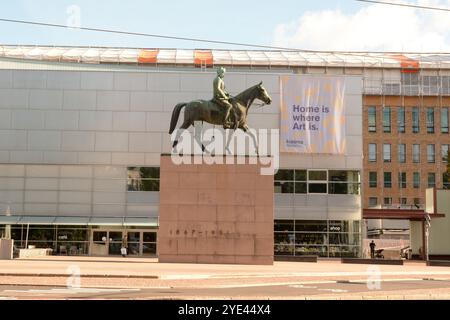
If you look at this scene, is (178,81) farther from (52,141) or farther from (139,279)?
(139,279)

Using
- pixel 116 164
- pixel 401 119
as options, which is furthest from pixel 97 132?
pixel 401 119

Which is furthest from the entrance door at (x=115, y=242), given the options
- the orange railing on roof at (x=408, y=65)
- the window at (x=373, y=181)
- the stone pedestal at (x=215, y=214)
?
the window at (x=373, y=181)

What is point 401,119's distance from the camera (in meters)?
104

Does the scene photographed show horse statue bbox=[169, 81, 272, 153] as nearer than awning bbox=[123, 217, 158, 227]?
Yes

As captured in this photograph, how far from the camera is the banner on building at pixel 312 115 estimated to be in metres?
60.4

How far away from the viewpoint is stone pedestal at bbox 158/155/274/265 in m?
34.4

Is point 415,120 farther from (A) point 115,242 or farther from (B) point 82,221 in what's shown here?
(B) point 82,221

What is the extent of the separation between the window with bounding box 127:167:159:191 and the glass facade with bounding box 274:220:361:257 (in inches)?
433

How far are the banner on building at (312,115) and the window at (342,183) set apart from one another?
1.92 m

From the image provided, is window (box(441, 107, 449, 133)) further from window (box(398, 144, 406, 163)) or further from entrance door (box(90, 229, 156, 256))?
entrance door (box(90, 229, 156, 256))

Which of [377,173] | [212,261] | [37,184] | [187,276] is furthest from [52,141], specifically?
[377,173]

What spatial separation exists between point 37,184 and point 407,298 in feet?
154

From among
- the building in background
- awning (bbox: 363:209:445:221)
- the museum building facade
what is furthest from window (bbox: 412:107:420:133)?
awning (bbox: 363:209:445:221)

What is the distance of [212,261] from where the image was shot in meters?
34.2
